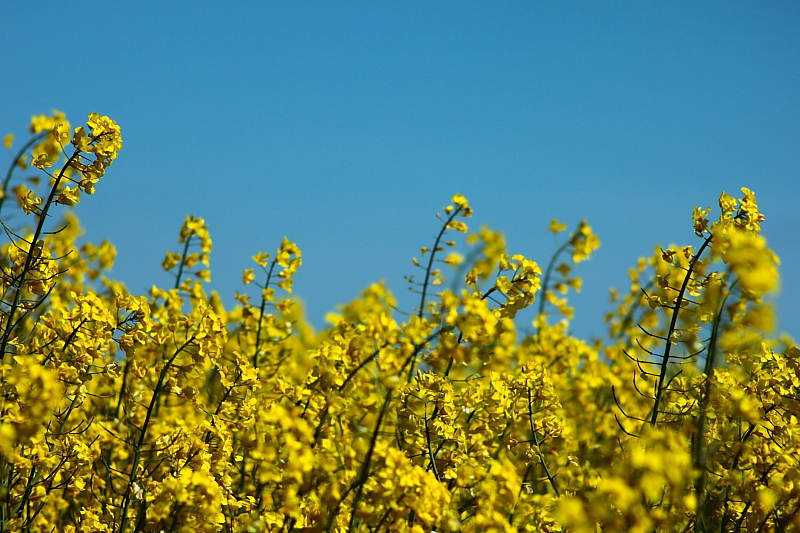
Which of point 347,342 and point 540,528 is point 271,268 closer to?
point 347,342

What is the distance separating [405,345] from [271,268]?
2.76 m

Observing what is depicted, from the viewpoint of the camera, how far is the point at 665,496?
3283 millimetres

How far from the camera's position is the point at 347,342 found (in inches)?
139

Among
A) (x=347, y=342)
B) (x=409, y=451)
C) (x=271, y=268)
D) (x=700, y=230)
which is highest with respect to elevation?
(x=271, y=268)

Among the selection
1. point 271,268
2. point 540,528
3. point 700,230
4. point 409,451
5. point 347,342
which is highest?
point 271,268

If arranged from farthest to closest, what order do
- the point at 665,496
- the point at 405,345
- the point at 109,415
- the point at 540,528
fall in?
the point at 109,415 → the point at 540,528 → the point at 665,496 → the point at 405,345

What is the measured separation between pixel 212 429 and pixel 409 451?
97 centimetres

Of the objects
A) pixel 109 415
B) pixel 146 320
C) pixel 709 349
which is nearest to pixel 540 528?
pixel 709 349

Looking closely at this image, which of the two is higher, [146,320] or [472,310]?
[146,320]

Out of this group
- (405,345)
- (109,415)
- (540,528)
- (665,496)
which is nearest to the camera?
(405,345)

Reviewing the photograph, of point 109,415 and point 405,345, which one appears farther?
point 109,415

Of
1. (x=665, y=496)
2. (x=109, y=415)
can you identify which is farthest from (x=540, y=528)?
(x=109, y=415)

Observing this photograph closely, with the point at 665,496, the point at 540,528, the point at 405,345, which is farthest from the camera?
the point at 540,528

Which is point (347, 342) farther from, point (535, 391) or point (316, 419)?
point (535, 391)
